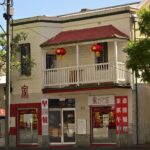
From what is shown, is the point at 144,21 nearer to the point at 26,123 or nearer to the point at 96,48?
the point at 96,48

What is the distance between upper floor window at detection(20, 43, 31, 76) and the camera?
122 feet

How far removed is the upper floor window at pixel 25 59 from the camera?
122ft

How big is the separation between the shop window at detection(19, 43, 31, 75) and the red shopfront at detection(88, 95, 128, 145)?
15.9 ft

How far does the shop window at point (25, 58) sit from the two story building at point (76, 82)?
0.22 feet

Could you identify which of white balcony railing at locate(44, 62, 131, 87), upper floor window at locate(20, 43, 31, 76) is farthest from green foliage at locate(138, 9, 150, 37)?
upper floor window at locate(20, 43, 31, 76)

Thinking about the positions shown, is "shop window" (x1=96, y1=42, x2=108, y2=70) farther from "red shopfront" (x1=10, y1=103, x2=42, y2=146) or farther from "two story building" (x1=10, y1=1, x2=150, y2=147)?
"red shopfront" (x1=10, y1=103, x2=42, y2=146)

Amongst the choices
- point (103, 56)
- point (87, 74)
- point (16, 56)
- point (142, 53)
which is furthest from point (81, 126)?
point (142, 53)

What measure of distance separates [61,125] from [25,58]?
193 inches

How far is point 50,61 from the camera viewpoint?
37.7m

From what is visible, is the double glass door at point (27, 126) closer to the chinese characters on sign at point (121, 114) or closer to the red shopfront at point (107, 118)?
the red shopfront at point (107, 118)

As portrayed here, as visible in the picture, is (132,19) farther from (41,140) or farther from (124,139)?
(41,140)

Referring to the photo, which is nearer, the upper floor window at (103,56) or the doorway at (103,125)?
the doorway at (103,125)

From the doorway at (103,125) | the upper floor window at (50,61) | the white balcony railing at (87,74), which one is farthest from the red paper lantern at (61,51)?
the doorway at (103,125)

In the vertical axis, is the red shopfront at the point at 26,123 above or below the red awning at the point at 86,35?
below
